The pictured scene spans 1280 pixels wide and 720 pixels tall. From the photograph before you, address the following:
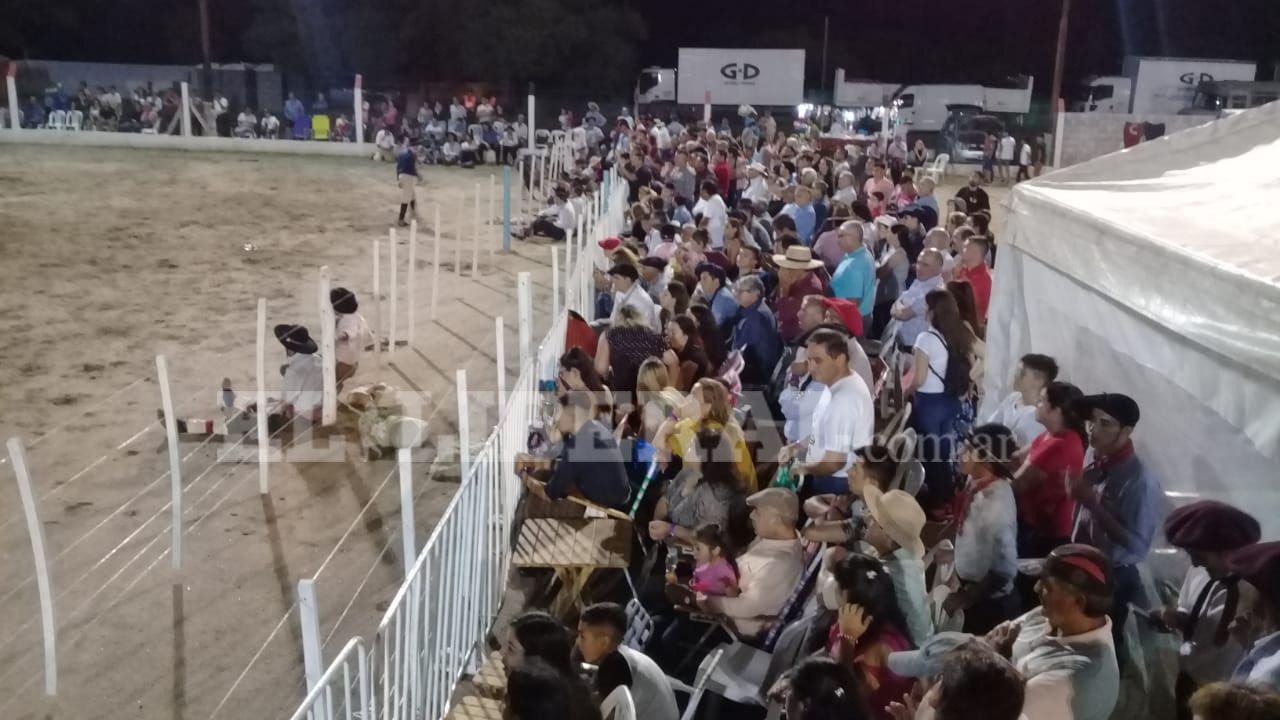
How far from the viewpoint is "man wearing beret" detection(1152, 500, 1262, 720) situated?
3.76m

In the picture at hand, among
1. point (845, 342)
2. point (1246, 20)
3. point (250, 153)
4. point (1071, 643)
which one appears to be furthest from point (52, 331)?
point (1246, 20)

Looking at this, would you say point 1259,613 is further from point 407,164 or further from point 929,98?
point 929,98

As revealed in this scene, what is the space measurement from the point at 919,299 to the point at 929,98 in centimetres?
2940

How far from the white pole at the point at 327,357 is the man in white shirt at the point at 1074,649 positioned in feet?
18.3

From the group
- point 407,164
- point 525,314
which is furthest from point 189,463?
point 407,164

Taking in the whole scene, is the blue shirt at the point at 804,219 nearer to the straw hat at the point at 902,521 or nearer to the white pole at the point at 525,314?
the white pole at the point at 525,314

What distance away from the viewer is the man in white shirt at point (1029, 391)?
16.9ft

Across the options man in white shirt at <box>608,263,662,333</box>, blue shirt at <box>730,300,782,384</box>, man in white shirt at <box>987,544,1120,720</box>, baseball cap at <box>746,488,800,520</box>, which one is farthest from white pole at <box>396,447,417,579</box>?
man in white shirt at <box>608,263,662,333</box>

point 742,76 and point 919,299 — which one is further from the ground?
point 742,76

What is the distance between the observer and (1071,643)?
10.9 feet

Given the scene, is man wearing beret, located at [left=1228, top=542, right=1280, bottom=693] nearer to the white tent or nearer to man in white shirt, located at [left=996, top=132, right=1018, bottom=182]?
the white tent

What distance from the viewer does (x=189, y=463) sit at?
7691 millimetres

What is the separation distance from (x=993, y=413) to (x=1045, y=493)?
5.75 feet

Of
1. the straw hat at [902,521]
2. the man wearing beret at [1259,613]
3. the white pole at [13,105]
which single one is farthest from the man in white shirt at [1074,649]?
the white pole at [13,105]
